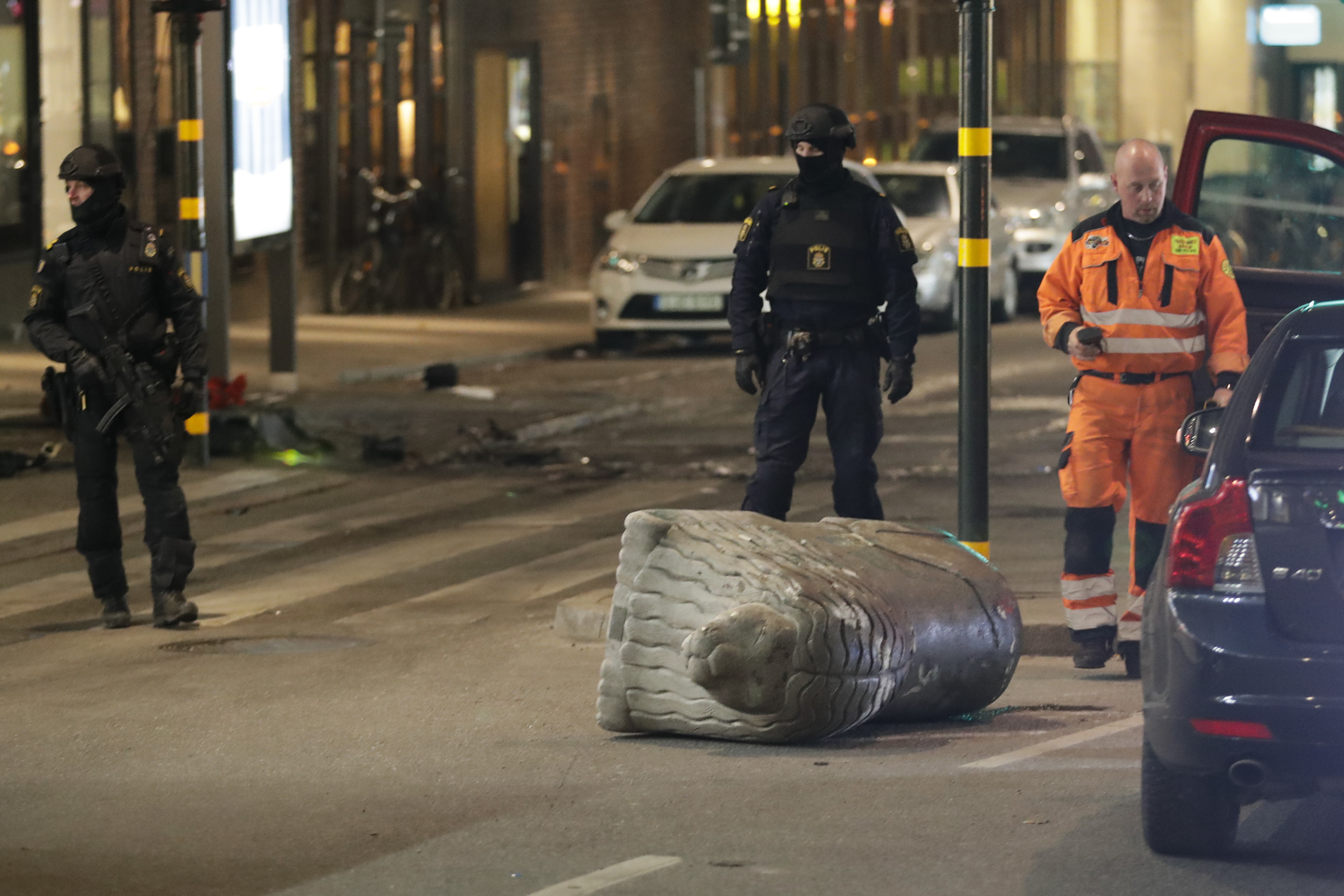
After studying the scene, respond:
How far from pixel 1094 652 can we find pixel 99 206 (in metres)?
3.94

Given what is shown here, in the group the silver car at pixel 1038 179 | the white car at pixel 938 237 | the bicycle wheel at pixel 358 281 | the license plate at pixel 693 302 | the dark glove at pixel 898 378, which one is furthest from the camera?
the silver car at pixel 1038 179

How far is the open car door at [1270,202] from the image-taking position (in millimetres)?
9000

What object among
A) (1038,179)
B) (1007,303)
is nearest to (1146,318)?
(1007,303)

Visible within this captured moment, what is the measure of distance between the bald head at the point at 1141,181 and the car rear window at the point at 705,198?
13.9 meters

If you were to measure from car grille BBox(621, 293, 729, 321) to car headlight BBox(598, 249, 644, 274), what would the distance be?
0.26 metres

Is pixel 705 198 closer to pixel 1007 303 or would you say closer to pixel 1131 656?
pixel 1007 303

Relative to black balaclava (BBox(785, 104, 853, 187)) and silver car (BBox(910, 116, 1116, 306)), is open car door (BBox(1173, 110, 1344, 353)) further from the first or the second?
silver car (BBox(910, 116, 1116, 306))

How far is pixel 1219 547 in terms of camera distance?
5473 mm

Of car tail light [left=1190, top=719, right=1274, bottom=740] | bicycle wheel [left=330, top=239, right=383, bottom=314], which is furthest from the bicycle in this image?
car tail light [left=1190, top=719, right=1274, bottom=740]

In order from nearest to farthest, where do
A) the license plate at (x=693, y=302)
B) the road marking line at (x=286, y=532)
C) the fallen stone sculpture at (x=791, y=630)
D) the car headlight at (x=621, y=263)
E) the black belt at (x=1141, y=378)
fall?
the fallen stone sculpture at (x=791, y=630)
the black belt at (x=1141, y=378)
the road marking line at (x=286, y=532)
the license plate at (x=693, y=302)
the car headlight at (x=621, y=263)

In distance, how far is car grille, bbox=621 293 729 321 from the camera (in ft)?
69.8

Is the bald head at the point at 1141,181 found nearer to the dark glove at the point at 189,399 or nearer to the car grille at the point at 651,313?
the dark glove at the point at 189,399

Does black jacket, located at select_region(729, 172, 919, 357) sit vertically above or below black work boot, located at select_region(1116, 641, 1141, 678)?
above

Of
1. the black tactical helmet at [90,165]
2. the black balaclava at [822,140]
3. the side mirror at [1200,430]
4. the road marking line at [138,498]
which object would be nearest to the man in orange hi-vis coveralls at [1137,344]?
the black balaclava at [822,140]
